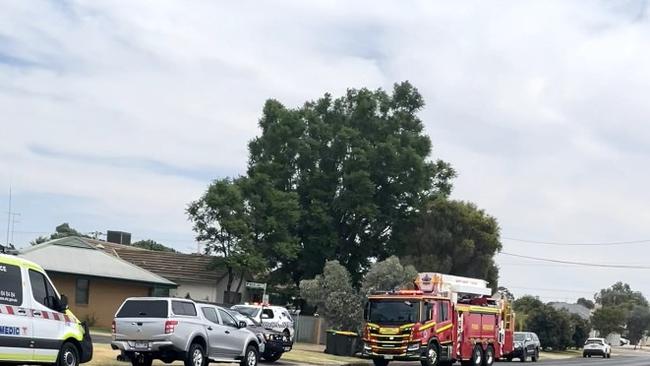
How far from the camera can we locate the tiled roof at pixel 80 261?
44031 mm

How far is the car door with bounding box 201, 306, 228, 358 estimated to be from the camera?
22.9 meters

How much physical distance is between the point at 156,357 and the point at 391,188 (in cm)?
3920

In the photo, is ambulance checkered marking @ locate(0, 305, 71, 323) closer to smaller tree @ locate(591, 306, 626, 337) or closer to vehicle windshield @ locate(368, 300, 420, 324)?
vehicle windshield @ locate(368, 300, 420, 324)

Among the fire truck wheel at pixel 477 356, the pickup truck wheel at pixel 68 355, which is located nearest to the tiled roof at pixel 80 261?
the fire truck wheel at pixel 477 356

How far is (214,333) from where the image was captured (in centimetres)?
2305

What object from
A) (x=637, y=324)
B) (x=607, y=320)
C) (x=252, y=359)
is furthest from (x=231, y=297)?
(x=637, y=324)

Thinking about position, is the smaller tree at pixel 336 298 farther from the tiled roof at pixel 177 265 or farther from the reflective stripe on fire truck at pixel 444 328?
the reflective stripe on fire truck at pixel 444 328

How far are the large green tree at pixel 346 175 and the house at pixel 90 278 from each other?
12.8 meters

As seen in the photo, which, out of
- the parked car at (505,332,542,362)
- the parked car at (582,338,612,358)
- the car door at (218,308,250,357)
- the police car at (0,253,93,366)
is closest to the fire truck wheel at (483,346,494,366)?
the parked car at (505,332,542,362)

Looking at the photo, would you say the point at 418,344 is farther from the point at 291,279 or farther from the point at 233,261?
the point at 291,279

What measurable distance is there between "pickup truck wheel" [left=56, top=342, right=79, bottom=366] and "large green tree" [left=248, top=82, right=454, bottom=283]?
38.3 meters

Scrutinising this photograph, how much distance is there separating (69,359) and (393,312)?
14.1 meters

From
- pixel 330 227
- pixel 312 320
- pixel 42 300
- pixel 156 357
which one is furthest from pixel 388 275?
pixel 42 300

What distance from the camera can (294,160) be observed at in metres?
60.7
